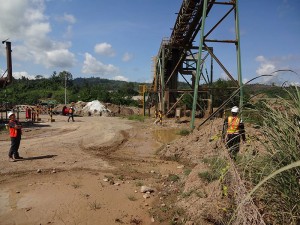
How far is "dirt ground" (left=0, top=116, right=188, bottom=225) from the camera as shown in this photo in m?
6.02

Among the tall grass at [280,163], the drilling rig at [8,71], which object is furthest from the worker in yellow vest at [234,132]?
the drilling rig at [8,71]

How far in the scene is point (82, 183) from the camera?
791 centimetres

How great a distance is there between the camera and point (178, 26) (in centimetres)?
1984

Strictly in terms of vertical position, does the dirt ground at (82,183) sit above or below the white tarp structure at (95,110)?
below

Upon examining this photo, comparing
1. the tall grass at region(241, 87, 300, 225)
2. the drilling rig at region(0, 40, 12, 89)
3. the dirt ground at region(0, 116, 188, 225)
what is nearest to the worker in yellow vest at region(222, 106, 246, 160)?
the tall grass at region(241, 87, 300, 225)

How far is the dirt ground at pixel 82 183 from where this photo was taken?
6.02m

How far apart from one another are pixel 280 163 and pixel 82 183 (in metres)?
6.12

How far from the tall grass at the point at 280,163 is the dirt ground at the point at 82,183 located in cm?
327

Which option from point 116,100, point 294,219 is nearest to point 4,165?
point 294,219

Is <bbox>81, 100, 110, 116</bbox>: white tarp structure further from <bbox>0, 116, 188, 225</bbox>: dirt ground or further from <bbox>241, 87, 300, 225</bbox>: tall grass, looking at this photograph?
<bbox>241, 87, 300, 225</bbox>: tall grass

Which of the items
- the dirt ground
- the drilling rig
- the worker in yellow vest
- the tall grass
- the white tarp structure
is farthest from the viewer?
the white tarp structure

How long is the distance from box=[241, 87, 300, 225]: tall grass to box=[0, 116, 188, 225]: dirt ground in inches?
129

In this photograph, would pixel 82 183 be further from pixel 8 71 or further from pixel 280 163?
pixel 8 71

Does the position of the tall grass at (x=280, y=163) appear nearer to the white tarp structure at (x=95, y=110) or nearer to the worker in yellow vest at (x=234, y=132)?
the worker in yellow vest at (x=234, y=132)
